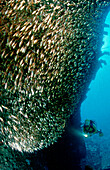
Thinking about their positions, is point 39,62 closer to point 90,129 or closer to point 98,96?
point 90,129

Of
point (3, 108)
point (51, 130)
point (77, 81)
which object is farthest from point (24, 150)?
point (77, 81)

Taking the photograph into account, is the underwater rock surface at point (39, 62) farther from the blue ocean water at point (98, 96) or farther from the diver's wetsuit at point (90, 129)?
the blue ocean water at point (98, 96)

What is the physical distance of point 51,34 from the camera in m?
2.80

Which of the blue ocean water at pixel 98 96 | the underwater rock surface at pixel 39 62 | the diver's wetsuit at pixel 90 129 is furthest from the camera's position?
the blue ocean water at pixel 98 96

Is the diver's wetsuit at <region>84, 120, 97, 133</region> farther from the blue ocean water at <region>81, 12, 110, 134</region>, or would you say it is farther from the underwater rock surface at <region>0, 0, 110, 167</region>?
the blue ocean water at <region>81, 12, 110, 134</region>

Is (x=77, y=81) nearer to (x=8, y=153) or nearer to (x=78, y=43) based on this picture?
(x=78, y=43)

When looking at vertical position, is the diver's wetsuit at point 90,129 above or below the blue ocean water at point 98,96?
below

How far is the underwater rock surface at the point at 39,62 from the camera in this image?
8.16ft

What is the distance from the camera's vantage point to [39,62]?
2863mm

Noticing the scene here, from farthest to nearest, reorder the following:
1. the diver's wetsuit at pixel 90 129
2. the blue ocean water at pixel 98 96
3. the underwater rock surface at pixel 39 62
Result: 1. the blue ocean water at pixel 98 96
2. the diver's wetsuit at pixel 90 129
3. the underwater rock surface at pixel 39 62

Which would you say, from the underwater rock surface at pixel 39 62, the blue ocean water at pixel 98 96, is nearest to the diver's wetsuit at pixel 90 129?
the underwater rock surface at pixel 39 62

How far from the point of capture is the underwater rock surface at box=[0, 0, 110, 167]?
97.9 inches

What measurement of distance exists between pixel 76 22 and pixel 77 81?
1.74 meters

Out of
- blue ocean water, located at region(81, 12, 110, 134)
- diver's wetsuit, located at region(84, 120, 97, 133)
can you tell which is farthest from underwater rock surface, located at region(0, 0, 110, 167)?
blue ocean water, located at region(81, 12, 110, 134)
